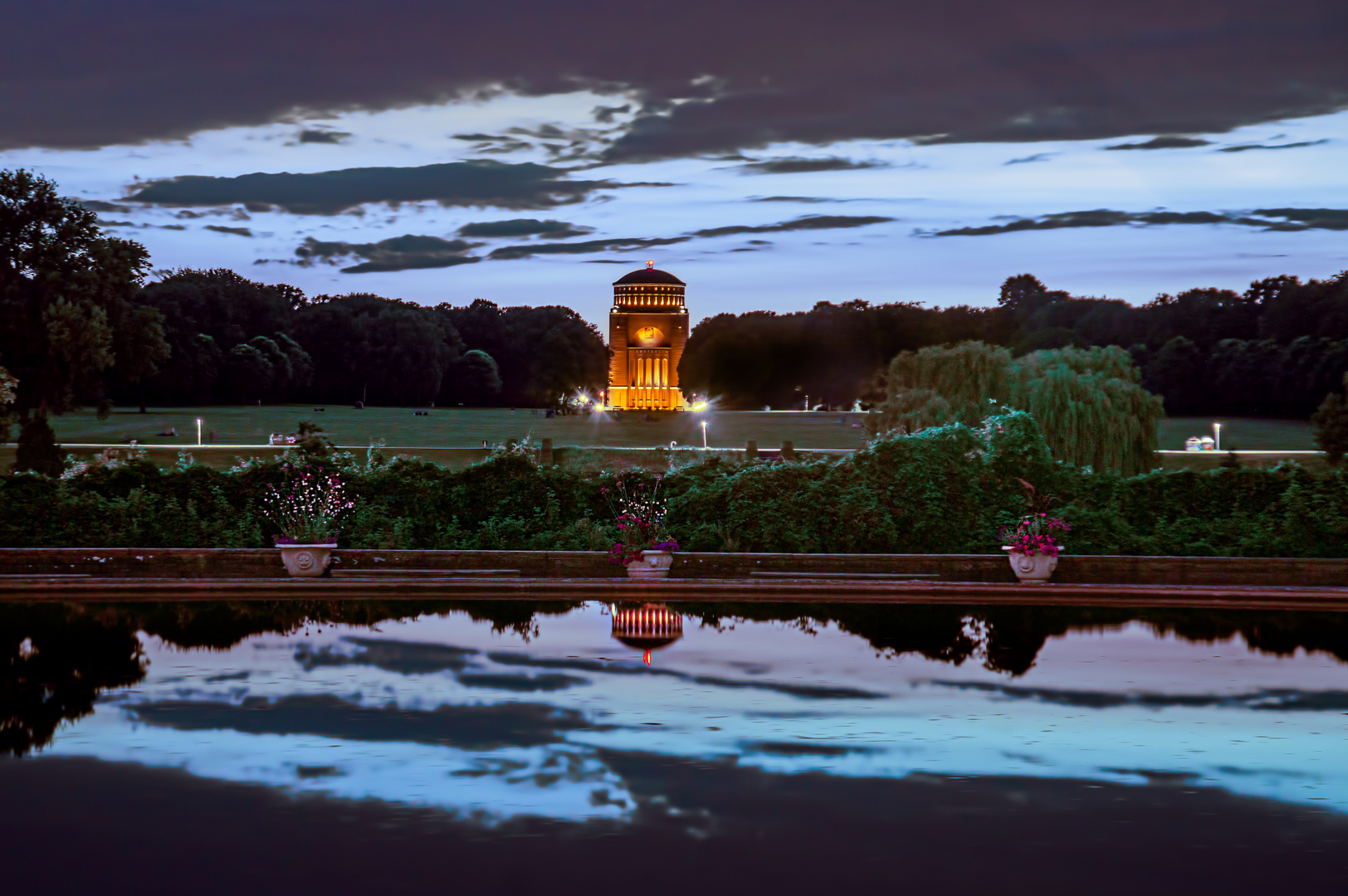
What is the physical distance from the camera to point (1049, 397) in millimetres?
41625

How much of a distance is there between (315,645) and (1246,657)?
914 cm

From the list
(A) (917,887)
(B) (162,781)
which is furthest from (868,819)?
(B) (162,781)

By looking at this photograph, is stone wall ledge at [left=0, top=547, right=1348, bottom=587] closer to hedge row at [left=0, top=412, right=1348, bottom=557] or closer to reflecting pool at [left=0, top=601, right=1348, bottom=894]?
hedge row at [left=0, top=412, right=1348, bottom=557]

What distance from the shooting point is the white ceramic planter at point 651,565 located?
17.6 meters

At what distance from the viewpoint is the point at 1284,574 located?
684 inches

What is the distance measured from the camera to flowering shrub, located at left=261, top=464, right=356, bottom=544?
2000cm

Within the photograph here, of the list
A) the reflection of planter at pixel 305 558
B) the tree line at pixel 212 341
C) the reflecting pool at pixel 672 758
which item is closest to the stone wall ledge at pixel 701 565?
the reflection of planter at pixel 305 558

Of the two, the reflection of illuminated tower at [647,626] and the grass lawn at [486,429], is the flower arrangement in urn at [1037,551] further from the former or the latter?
the grass lawn at [486,429]

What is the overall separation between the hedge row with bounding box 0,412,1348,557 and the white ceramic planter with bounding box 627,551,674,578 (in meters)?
1.62

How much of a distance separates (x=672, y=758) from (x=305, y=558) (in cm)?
1007

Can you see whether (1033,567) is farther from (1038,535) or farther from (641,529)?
(641,529)

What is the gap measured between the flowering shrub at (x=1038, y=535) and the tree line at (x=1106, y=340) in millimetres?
51309

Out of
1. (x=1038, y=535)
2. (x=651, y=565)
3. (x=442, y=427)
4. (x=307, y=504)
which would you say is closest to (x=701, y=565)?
(x=651, y=565)

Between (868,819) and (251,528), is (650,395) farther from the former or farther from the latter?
(868,819)
